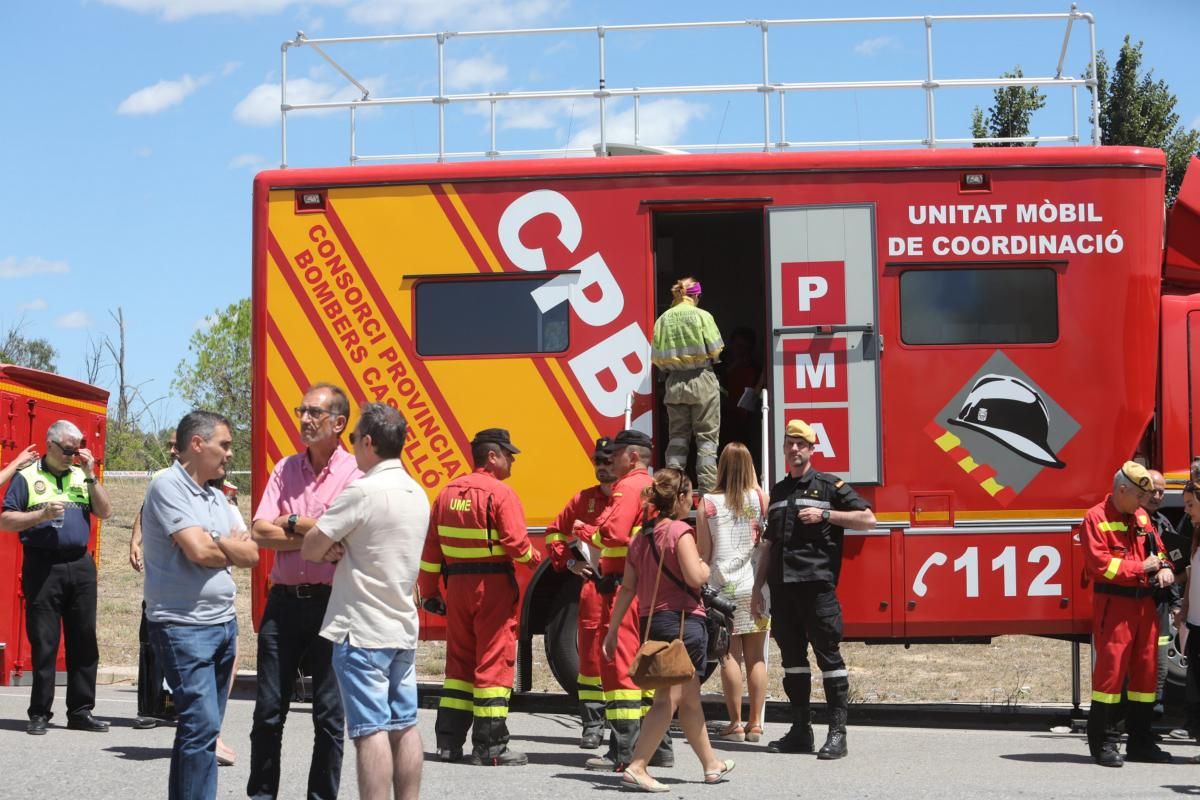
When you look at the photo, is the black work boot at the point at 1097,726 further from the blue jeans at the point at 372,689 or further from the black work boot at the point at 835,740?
the blue jeans at the point at 372,689

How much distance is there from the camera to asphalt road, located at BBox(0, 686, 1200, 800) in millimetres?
6941

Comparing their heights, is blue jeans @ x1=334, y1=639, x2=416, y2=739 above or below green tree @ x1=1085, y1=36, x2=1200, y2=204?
below

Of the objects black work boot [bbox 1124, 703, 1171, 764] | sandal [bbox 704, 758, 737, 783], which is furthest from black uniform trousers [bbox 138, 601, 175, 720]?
black work boot [bbox 1124, 703, 1171, 764]

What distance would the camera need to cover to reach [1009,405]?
904 centimetres

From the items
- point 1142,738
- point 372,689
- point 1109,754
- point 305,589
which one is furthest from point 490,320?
A: point 1142,738

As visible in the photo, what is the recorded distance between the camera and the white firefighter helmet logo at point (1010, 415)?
8992 millimetres

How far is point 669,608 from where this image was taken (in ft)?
23.5

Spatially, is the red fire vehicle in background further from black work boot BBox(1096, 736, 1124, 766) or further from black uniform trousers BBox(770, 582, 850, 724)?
black work boot BBox(1096, 736, 1124, 766)

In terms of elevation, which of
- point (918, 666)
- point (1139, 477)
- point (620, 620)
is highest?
point (1139, 477)

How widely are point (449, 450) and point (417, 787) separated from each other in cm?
389

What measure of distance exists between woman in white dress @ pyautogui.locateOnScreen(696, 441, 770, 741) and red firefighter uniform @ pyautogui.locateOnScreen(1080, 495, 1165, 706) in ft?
6.03

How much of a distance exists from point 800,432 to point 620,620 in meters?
1.68

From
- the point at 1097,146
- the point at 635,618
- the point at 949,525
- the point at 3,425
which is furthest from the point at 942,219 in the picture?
the point at 3,425

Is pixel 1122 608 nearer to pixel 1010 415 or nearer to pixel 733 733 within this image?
pixel 1010 415
